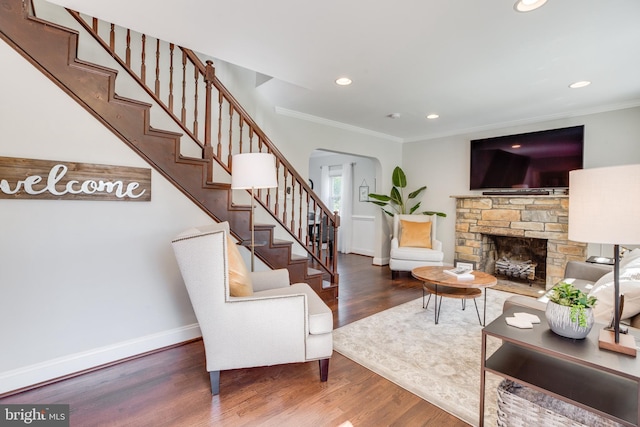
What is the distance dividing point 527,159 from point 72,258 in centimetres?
545

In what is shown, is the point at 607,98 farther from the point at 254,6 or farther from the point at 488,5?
the point at 254,6

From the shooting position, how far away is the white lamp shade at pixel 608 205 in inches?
44.3

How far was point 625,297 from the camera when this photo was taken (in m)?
1.54

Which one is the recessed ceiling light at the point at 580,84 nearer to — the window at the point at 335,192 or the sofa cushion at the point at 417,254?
the sofa cushion at the point at 417,254

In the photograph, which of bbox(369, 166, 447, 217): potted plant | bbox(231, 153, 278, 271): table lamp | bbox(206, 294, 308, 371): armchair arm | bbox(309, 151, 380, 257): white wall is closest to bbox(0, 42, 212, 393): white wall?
bbox(231, 153, 278, 271): table lamp

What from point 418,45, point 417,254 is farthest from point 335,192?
point 418,45

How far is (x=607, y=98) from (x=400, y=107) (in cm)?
240

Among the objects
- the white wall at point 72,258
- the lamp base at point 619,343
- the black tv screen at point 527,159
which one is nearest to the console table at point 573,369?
the lamp base at point 619,343

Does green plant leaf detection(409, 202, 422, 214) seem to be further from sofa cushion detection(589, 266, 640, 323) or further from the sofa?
sofa cushion detection(589, 266, 640, 323)

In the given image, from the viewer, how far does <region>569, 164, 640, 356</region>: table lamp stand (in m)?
1.13

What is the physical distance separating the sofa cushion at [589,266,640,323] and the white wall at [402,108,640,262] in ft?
8.73

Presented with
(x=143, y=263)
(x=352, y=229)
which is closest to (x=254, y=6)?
(x=143, y=263)

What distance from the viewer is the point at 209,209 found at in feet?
8.59

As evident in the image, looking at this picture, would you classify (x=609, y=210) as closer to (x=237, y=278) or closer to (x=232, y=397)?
(x=237, y=278)
